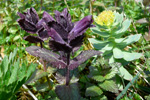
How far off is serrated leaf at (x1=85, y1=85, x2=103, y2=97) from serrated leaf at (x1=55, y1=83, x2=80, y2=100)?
0.14m

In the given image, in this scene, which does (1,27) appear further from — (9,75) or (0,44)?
(9,75)

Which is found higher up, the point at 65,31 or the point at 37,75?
the point at 65,31

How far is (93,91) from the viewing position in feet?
4.42

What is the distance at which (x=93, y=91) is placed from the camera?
135 cm

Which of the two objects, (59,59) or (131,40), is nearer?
(59,59)

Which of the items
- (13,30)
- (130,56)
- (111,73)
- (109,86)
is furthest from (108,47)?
(13,30)

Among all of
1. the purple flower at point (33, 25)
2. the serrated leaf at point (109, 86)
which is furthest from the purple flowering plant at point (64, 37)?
the serrated leaf at point (109, 86)

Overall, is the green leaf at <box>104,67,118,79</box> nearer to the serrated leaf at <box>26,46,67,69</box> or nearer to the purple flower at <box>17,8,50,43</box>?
the serrated leaf at <box>26,46,67,69</box>

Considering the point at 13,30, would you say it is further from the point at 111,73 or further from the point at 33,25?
the point at 111,73

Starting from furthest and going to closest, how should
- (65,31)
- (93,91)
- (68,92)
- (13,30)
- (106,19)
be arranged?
(13,30)
(106,19)
(93,91)
(68,92)
(65,31)

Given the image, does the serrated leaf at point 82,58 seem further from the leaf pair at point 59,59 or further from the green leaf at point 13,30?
the green leaf at point 13,30

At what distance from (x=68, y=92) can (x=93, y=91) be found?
231 millimetres

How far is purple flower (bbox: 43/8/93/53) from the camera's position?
3.51ft

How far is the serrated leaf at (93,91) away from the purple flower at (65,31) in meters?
0.42
